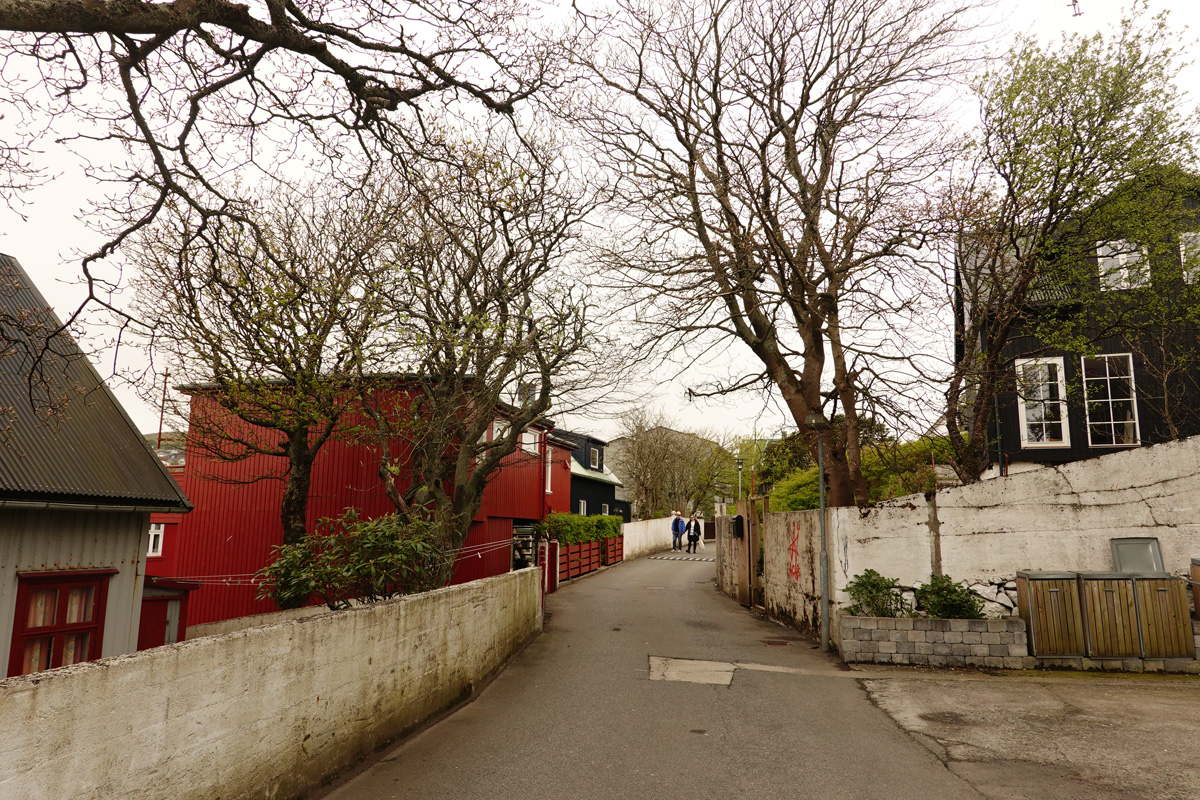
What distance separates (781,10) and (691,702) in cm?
1121

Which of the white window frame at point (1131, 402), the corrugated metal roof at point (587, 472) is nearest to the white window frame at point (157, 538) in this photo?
the corrugated metal roof at point (587, 472)

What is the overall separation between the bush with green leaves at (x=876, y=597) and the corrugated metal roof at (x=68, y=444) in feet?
32.0

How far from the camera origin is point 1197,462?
9.69 meters

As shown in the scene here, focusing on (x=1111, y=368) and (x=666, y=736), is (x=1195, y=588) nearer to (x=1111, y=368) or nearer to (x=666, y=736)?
(x=666, y=736)

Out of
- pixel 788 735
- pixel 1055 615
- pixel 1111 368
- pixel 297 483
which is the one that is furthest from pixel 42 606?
pixel 1111 368

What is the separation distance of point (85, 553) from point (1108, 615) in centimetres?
1312

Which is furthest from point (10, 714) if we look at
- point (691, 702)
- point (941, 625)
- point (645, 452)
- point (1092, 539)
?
point (645, 452)

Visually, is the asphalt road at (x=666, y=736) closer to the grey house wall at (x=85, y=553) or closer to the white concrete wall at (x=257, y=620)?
the white concrete wall at (x=257, y=620)

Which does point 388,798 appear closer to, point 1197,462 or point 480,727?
point 480,727

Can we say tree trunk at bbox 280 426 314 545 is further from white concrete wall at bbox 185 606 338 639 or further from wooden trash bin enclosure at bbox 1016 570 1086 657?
wooden trash bin enclosure at bbox 1016 570 1086 657

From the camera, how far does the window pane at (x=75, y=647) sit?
28.8 ft

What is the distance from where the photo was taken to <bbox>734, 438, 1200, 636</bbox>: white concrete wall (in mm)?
9758

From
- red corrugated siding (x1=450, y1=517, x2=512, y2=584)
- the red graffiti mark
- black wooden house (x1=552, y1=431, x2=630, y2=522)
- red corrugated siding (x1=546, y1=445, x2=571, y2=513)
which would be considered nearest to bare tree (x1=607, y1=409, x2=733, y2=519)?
black wooden house (x1=552, y1=431, x2=630, y2=522)

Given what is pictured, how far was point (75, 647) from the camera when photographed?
29.3 feet
